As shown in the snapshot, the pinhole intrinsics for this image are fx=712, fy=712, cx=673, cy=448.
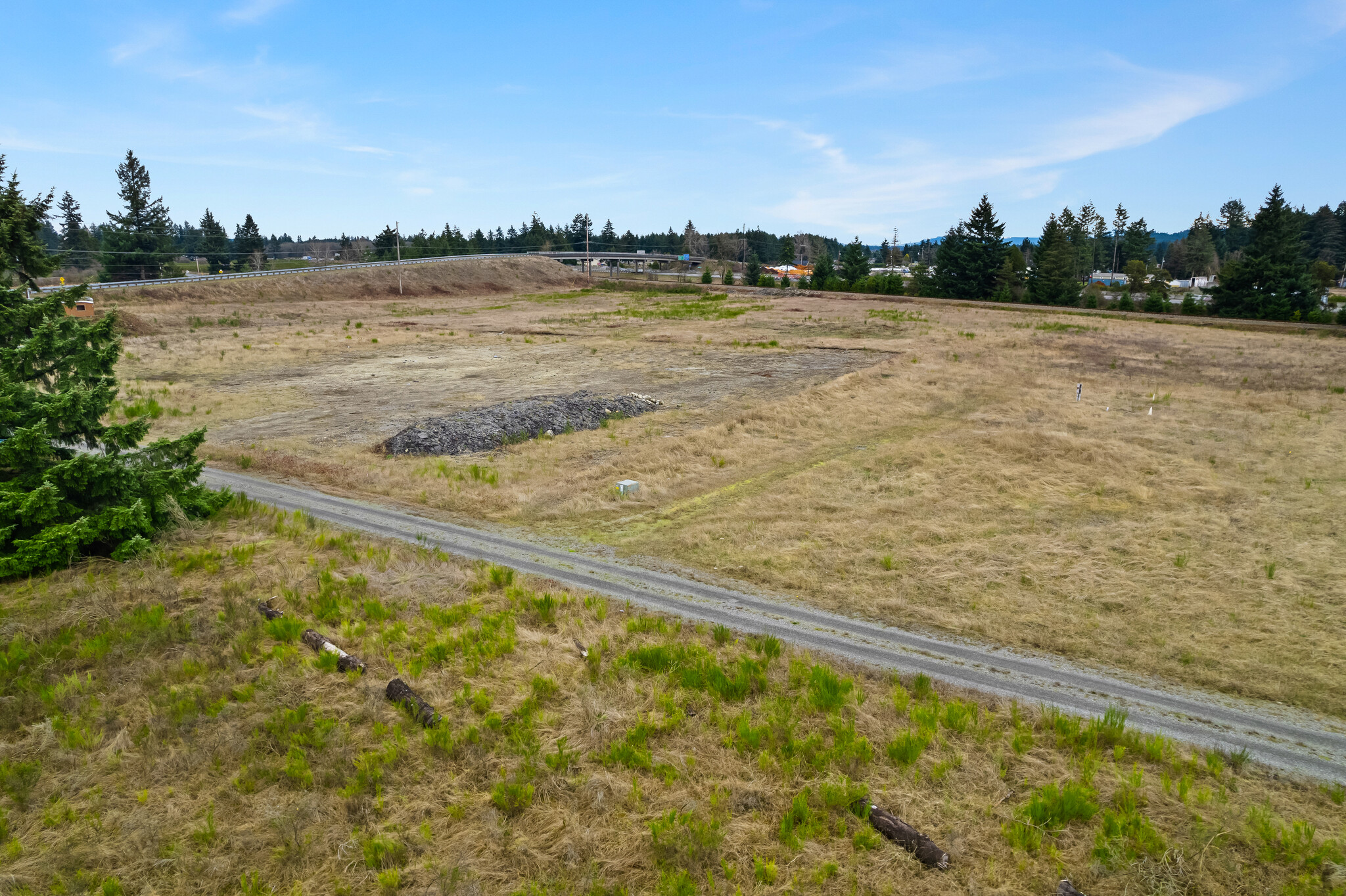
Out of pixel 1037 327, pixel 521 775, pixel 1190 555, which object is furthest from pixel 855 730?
pixel 1037 327

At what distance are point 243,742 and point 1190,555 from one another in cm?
1755

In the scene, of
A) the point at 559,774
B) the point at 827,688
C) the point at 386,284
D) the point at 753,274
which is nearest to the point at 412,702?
the point at 559,774

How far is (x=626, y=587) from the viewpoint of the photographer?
→ 1378 cm

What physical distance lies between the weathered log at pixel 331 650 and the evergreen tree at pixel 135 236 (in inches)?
3860

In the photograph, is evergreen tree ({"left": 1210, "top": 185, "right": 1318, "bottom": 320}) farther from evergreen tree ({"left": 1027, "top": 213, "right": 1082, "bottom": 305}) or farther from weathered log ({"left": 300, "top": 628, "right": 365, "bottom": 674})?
weathered log ({"left": 300, "top": 628, "right": 365, "bottom": 674})

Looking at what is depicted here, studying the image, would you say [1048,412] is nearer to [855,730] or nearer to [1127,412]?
[1127,412]

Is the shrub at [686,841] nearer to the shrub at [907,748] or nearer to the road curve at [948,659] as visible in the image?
the shrub at [907,748]

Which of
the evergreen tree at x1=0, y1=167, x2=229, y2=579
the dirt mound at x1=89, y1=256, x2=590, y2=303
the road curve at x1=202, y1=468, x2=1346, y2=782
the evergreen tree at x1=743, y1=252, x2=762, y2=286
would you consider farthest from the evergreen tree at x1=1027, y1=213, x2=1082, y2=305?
the evergreen tree at x1=0, y1=167, x2=229, y2=579

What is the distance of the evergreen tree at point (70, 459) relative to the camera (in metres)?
13.0

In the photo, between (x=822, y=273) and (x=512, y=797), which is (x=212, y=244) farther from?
(x=512, y=797)

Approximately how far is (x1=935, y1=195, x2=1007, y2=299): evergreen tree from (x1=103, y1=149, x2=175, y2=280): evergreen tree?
9804 cm

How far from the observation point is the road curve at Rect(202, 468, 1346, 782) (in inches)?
364

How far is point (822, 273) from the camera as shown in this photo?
340 ft

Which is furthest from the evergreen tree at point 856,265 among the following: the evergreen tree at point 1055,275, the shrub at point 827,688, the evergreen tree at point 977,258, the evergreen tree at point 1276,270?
the shrub at point 827,688
